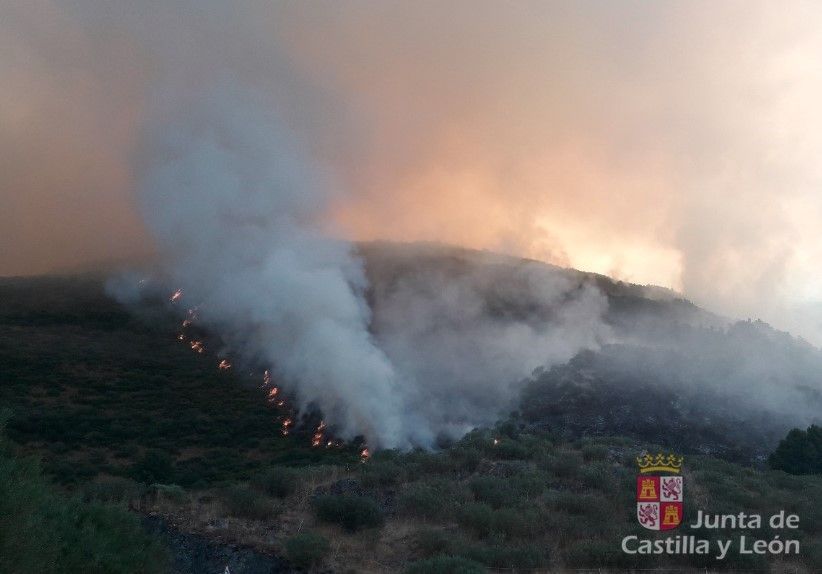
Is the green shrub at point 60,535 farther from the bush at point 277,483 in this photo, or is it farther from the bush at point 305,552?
the bush at point 277,483

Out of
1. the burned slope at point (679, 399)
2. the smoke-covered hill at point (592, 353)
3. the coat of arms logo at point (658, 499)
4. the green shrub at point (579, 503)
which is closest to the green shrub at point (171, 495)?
the green shrub at point (579, 503)

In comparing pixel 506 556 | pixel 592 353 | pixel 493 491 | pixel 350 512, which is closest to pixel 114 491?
pixel 350 512

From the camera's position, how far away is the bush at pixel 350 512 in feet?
48.7

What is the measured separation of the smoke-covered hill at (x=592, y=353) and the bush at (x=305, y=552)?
2277 cm

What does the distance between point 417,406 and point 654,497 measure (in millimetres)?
25532

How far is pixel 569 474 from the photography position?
19453 millimetres

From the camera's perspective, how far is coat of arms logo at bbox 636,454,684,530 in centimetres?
1402

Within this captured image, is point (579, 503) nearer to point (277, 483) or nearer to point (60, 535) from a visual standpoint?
point (277, 483)

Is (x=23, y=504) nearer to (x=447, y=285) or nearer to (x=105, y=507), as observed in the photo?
(x=105, y=507)

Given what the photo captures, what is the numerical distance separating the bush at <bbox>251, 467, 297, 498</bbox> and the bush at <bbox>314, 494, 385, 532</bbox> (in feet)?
6.92

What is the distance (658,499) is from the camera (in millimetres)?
15281

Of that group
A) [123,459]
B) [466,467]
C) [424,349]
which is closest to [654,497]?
[466,467]

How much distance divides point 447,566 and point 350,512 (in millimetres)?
4703

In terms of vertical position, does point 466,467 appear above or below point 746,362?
below
